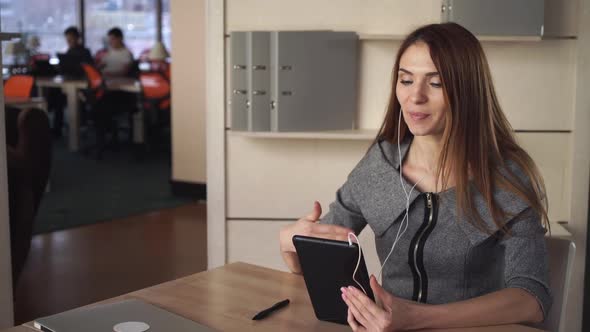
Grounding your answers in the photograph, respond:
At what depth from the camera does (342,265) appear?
156cm

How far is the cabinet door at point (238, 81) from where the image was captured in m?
3.24

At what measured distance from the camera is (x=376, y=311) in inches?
60.6

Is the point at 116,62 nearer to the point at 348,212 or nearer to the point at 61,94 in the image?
the point at 61,94

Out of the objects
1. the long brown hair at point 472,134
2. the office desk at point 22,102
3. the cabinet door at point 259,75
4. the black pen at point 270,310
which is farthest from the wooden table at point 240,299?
the office desk at point 22,102

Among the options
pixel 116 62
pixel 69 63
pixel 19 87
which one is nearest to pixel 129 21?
pixel 69 63

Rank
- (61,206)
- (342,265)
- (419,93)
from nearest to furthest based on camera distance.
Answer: (342,265) → (419,93) → (61,206)

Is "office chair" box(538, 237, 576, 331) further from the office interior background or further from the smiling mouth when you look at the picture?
the office interior background

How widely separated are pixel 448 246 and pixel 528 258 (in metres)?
0.20

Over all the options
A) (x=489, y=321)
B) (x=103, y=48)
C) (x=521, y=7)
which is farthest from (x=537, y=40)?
(x=103, y=48)

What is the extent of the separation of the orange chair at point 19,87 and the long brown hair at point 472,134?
6.18 m

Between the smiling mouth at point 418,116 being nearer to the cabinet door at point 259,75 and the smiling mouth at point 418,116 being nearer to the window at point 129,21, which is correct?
the cabinet door at point 259,75

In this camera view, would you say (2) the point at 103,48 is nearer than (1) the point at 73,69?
No

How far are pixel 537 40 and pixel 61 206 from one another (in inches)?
189

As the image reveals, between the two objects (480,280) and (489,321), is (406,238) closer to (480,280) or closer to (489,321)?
(480,280)
